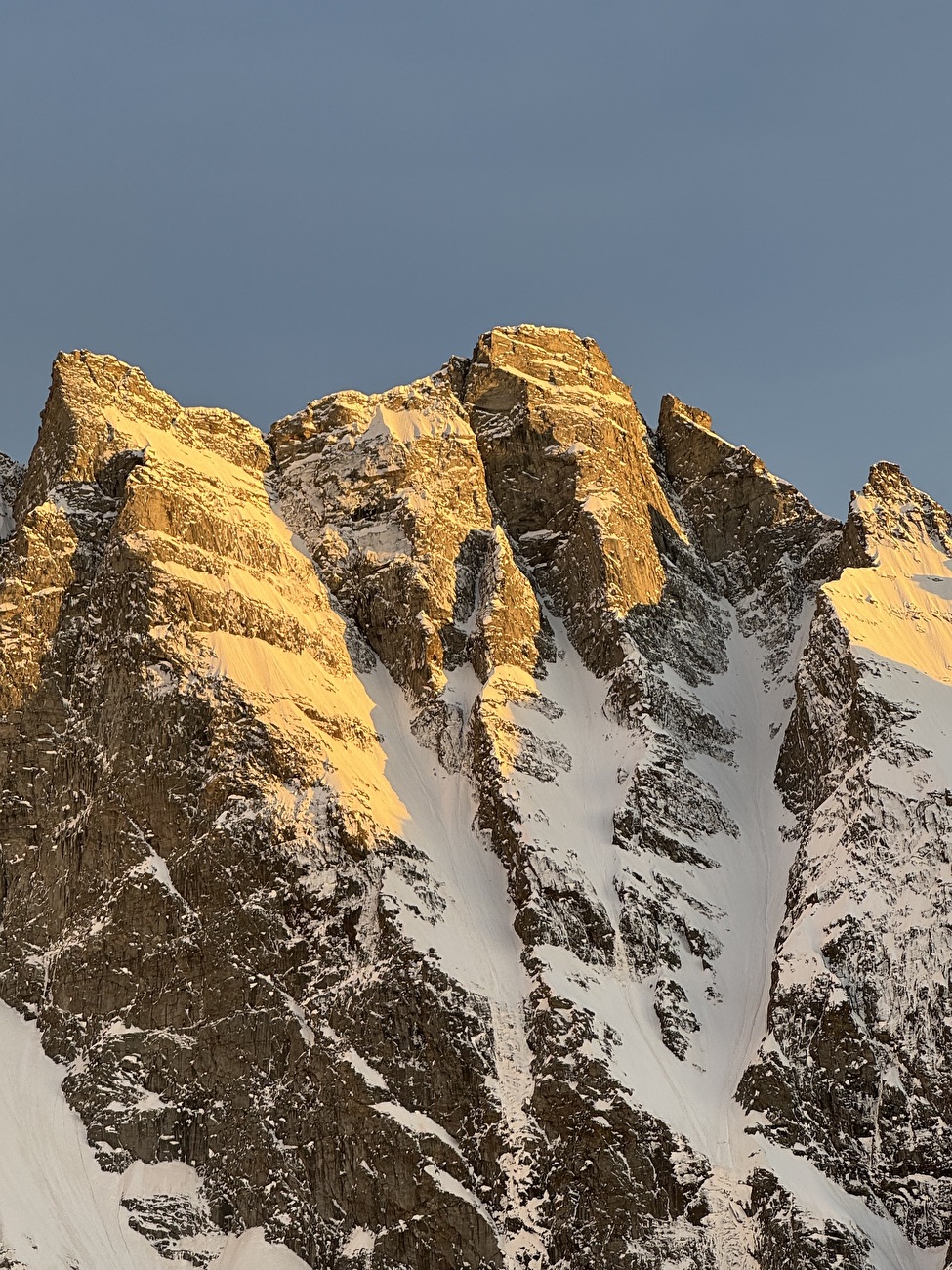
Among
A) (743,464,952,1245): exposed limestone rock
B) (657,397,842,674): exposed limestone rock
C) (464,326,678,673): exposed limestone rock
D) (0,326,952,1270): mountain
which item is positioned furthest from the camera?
(657,397,842,674): exposed limestone rock

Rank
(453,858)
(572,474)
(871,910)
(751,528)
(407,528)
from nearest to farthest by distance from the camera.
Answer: (871,910), (453,858), (407,528), (572,474), (751,528)

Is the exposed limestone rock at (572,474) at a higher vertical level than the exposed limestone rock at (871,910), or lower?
higher

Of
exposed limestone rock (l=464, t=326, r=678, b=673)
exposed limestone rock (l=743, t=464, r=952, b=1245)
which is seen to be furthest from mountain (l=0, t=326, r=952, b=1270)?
exposed limestone rock (l=464, t=326, r=678, b=673)

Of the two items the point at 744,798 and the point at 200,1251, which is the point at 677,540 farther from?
the point at 200,1251

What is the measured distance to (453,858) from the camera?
14000cm

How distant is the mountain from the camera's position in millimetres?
120438

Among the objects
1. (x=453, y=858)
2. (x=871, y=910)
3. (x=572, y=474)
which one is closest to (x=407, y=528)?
(x=572, y=474)

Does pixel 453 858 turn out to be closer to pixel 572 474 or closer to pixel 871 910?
pixel 871 910

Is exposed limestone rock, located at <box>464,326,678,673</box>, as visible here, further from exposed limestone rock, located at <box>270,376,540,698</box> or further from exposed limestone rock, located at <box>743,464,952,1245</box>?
exposed limestone rock, located at <box>743,464,952,1245</box>

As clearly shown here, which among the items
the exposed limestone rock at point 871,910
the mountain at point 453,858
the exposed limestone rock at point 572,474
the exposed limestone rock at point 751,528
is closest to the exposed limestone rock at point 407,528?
the mountain at point 453,858

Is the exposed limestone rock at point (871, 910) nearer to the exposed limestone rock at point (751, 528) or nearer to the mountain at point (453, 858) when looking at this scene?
the mountain at point (453, 858)

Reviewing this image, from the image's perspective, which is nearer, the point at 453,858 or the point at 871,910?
the point at 871,910

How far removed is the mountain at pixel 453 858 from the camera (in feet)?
395

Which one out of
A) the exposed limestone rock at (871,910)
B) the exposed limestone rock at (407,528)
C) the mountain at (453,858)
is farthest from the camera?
the exposed limestone rock at (407,528)
